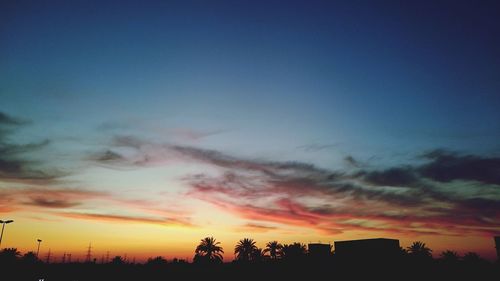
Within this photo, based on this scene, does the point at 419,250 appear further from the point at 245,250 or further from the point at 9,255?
the point at 9,255

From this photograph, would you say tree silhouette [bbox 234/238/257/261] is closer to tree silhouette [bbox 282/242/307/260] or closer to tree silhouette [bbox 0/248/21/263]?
tree silhouette [bbox 282/242/307/260]

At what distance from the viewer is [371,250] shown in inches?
2016

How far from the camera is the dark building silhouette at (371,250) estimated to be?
50531mm

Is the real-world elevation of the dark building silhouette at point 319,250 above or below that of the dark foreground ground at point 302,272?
above

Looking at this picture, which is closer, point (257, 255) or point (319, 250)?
point (319, 250)

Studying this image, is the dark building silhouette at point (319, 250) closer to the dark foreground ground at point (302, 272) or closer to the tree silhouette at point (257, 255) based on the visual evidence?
the dark foreground ground at point (302, 272)

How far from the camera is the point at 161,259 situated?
10238 cm

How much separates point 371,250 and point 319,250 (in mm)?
13843

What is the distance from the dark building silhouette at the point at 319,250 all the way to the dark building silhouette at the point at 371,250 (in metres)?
9.02

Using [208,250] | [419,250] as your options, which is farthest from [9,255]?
[419,250]

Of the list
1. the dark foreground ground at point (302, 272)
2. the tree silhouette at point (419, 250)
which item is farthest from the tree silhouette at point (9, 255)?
the tree silhouette at point (419, 250)

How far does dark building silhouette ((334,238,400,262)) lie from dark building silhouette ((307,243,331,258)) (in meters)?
9.02

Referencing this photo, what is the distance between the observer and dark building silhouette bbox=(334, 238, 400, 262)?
50531 millimetres

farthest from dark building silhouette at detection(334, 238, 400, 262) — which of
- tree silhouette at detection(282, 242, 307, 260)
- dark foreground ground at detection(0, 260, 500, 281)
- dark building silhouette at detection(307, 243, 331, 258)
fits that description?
tree silhouette at detection(282, 242, 307, 260)
